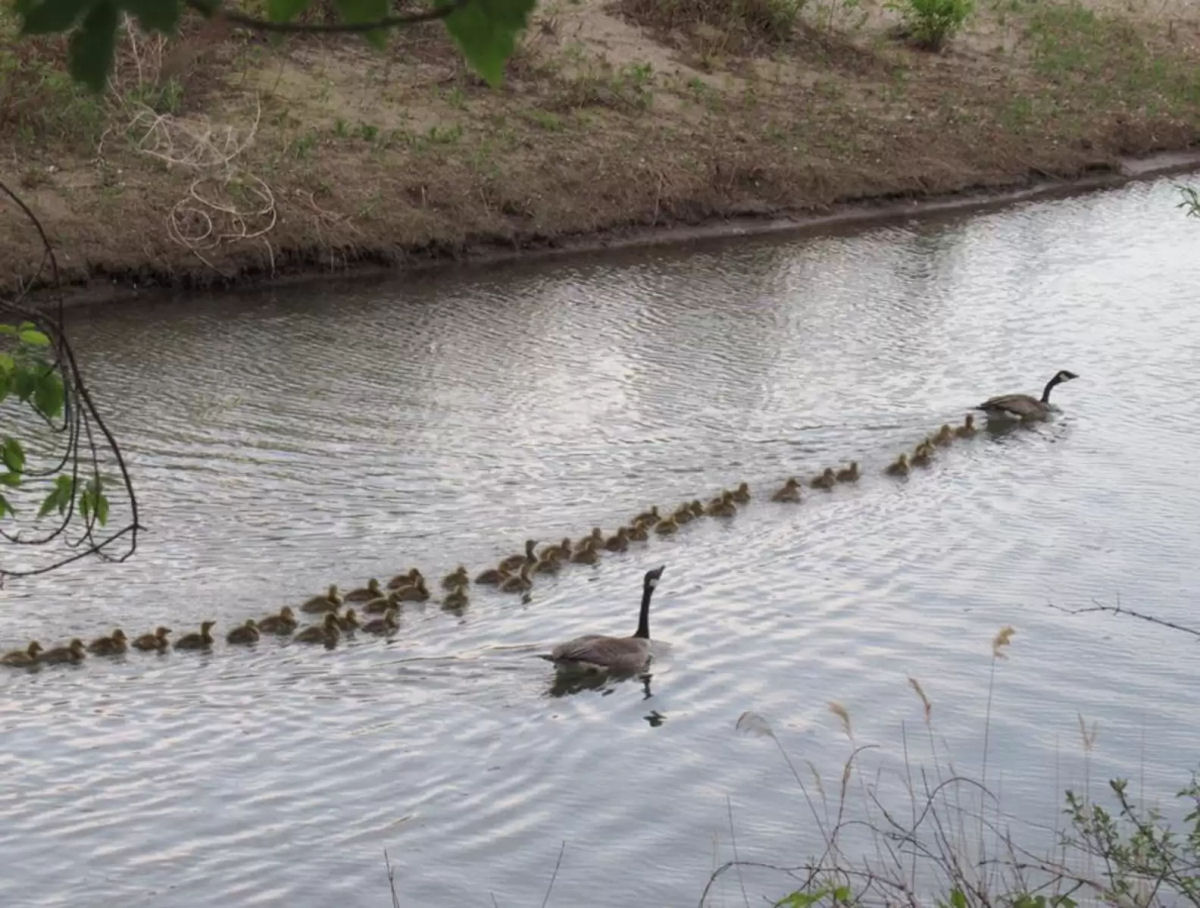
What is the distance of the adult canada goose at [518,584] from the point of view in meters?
13.3

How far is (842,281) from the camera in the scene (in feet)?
80.0

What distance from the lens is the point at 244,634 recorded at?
12203mm

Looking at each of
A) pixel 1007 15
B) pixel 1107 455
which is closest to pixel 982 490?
pixel 1107 455

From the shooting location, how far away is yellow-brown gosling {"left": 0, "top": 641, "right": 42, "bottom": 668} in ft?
38.1

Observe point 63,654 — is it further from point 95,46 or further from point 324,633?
point 95,46

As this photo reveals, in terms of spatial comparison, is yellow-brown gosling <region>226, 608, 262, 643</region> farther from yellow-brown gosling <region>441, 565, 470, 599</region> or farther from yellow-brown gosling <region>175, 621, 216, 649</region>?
yellow-brown gosling <region>441, 565, 470, 599</region>

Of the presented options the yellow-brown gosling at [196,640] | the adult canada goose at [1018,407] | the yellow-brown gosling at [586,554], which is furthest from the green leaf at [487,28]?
the adult canada goose at [1018,407]

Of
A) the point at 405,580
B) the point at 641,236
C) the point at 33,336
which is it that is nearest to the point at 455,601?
the point at 405,580

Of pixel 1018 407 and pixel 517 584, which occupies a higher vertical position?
pixel 1018 407

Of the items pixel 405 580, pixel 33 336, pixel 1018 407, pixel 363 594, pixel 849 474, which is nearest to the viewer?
pixel 33 336

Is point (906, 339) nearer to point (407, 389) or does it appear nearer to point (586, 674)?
point (407, 389)

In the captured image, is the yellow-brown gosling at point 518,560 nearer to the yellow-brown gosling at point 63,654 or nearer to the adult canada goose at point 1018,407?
the yellow-brown gosling at point 63,654

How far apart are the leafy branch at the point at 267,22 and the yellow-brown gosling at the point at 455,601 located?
9860 mm

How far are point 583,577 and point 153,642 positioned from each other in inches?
136
